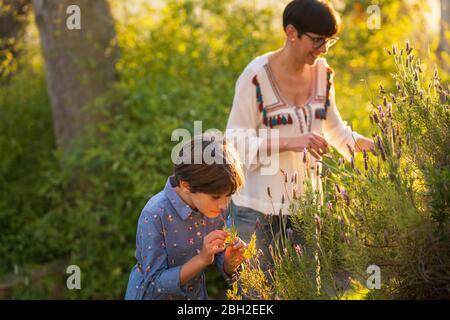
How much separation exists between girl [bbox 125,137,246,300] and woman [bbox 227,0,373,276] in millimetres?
476

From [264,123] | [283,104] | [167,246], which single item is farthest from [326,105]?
[167,246]

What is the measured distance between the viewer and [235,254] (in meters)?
3.01

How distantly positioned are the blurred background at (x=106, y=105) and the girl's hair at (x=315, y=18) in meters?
2.06

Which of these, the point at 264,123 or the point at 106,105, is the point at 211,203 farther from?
the point at 106,105

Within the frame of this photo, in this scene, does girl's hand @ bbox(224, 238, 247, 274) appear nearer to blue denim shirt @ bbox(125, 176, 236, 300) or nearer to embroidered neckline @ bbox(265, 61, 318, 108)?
blue denim shirt @ bbox(125, 176, 236, 300)

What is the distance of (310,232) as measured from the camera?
112 inches

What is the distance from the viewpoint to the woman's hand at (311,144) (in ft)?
11.2

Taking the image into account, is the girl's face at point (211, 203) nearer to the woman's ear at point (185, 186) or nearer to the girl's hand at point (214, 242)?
the woman's ear at point (185, 186)

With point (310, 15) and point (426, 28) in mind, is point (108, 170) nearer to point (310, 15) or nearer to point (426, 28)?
point (310, 15)

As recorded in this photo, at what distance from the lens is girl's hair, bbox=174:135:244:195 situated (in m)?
3.08

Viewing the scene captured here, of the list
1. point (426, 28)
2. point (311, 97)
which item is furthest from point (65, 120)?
point (426, 28)

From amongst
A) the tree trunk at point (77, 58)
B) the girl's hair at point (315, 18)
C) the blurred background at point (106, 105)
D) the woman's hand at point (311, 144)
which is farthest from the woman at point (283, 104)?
the tree trunk at point (77, 58)

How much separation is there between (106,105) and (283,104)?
2.97 meters

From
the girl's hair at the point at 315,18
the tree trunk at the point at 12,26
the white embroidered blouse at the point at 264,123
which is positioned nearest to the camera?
the girl's hair at the point at 315,18
